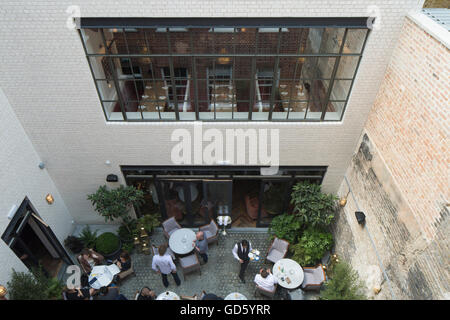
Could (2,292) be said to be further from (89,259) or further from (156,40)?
(156,40)

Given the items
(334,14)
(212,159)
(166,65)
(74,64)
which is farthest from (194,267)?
(334,14)

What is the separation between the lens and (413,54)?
5594mm

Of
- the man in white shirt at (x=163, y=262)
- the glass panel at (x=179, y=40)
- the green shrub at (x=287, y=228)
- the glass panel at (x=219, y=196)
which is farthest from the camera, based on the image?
the glass panel at (x=219, y=196)

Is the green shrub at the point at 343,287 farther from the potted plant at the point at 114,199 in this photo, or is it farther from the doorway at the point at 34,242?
the doorway at the point at 34,242

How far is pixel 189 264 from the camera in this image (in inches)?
335

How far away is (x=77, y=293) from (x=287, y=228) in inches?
231

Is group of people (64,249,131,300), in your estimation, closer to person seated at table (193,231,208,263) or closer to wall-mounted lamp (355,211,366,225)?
person seated at table (193,231,208,263)

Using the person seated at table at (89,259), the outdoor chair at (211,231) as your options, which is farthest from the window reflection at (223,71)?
the person seated at table at (89,259)

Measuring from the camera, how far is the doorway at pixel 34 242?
7121 mm

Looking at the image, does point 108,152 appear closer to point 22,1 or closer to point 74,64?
point 74,64

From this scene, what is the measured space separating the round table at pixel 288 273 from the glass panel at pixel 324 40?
18.5 ft
